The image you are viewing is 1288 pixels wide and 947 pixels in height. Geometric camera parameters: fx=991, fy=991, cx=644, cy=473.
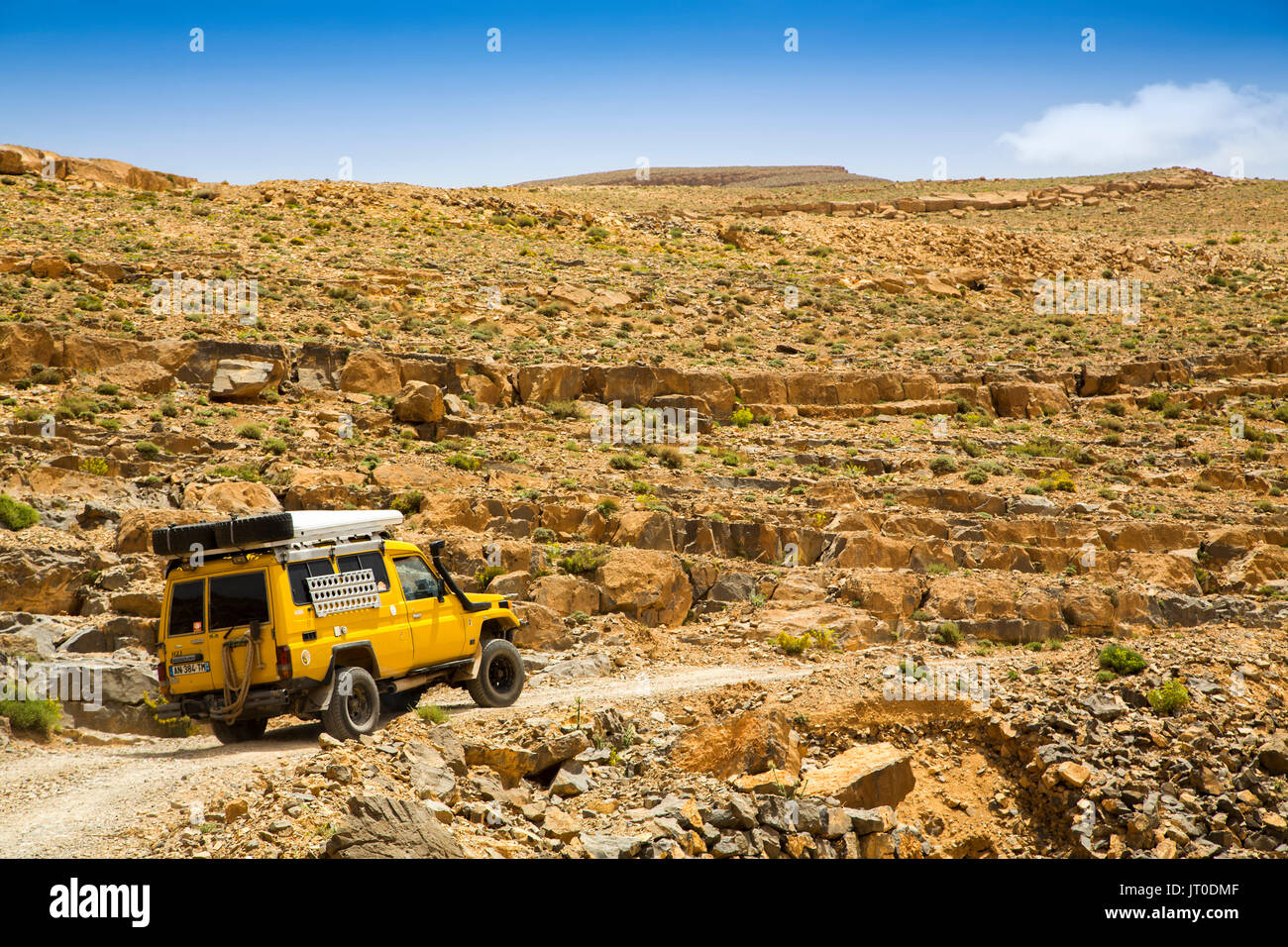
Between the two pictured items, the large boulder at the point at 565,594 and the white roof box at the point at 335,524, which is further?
the large boulder at the point at 565,594

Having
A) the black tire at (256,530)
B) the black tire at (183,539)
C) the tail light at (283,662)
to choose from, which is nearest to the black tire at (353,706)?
the tail light at (283,662)

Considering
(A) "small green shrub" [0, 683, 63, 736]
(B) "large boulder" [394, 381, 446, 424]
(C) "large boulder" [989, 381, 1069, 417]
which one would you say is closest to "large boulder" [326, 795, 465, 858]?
(A) "small green shrub" [0, 683, 63, 736]

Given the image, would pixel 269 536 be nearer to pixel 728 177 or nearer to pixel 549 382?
pixel 549 382

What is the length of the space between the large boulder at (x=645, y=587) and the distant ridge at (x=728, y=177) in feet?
374

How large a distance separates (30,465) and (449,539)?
8806mm

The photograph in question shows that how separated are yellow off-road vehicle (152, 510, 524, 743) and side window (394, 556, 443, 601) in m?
0.15

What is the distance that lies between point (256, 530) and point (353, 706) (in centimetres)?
215

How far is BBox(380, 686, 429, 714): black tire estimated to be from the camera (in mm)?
11703

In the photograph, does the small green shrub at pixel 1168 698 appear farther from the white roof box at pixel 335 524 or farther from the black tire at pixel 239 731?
the black tire at pixel 239 731

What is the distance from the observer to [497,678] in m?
12.8

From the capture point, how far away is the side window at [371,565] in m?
10.9

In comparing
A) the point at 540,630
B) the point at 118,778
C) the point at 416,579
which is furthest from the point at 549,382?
the point at 118,778
